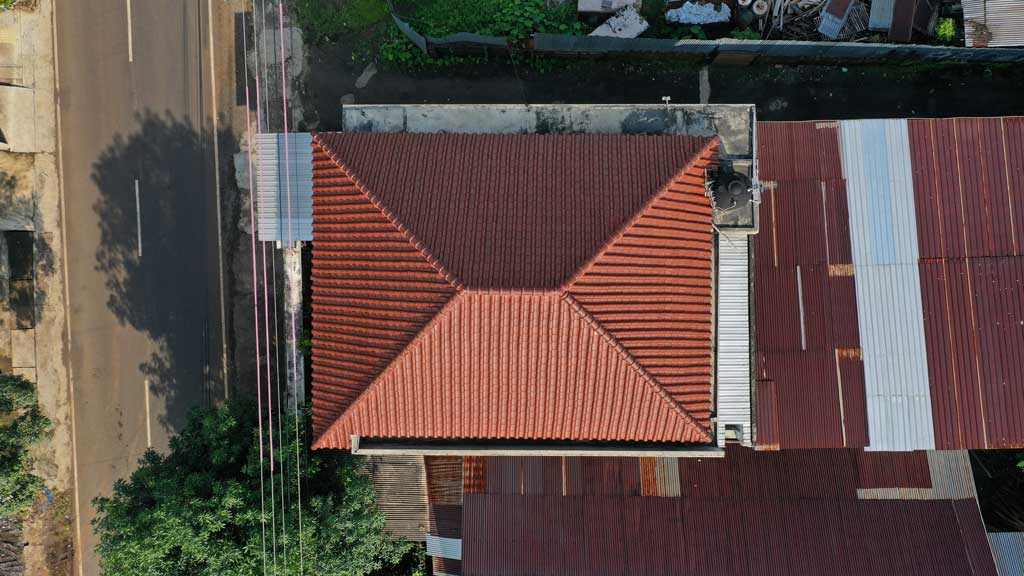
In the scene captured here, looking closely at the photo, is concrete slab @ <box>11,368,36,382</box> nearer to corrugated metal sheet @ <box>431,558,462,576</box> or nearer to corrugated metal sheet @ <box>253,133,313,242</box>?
corrugated metal sheet @ <box>253,133,313,242</box>

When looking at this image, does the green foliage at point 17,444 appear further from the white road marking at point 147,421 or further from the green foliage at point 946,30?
the green foliage at point 946,30

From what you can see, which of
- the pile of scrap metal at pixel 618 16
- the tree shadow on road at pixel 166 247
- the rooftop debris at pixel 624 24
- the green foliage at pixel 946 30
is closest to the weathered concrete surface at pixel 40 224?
the tree shadow on road at pixel 166 247

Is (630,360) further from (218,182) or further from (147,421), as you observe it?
(147,421)

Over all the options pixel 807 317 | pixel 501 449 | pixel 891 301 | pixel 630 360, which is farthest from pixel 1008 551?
pixel 501 449

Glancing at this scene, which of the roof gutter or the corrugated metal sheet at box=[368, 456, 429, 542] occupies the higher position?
the roof gutter

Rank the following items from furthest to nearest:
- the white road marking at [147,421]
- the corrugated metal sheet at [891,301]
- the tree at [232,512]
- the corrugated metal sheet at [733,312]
→ the white road marking at [147,421] < the corrugated metal sheet at [891,301] < the corrugated metal sheet at [733,312] < the tree at [232,512]

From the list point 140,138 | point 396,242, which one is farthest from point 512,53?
point 140,138

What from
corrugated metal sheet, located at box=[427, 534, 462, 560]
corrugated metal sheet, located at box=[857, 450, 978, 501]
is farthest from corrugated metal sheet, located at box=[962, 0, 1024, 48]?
corrugated metal sheet, located at box=[427, 534, 462, 560]
